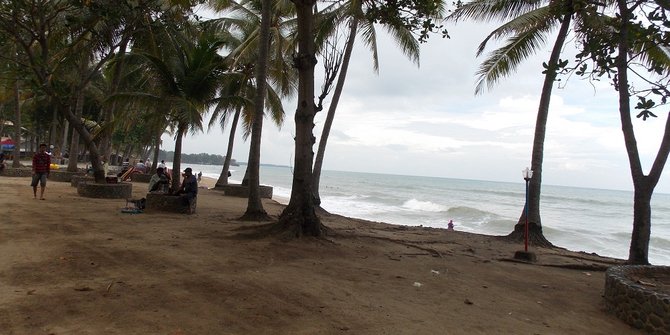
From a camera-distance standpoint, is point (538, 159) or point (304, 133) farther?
point (538, 159)

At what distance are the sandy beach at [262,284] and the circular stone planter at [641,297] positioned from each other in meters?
0.18

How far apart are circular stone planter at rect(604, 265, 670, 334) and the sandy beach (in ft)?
0.58

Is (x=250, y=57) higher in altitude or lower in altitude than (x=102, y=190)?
higher

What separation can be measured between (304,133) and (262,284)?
12.0ft

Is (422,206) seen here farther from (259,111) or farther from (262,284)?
(262,284)

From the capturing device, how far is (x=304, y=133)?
26.8ft

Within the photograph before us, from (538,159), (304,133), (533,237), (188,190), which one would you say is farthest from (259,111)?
(533,237)

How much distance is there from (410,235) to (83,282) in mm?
7189

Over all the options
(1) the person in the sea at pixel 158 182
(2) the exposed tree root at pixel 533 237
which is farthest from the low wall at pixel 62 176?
(2) the exposed tree root at pixel 533 237

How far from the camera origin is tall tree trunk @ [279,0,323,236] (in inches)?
317

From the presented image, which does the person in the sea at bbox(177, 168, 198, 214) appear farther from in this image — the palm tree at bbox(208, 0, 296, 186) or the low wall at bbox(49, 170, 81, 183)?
the low wall at bbox(49, 170, 81, 183)

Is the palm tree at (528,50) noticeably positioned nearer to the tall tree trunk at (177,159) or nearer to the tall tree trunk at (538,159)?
the tall tree trunk at (538,159)

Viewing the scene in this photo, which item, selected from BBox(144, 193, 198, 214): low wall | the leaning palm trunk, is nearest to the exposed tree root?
the leaning palm trunk

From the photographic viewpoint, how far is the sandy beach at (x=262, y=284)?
388 cm
